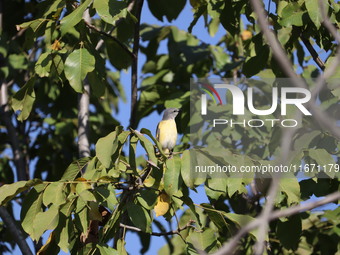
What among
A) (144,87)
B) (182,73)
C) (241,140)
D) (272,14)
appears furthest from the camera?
(182,73)

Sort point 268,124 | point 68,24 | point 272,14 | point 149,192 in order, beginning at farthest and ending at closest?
1. point 268,124
2. point 272,14
3. point 68,24
4. point 149,192

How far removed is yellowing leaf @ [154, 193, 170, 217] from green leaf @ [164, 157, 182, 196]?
16cm

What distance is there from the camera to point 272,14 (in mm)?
4363

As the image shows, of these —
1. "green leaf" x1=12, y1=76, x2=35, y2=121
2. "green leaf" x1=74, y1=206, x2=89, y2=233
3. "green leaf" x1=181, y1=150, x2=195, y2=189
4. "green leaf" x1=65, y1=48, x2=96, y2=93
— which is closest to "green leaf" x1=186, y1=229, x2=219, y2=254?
"green leaf" x1=181, y1=150, x2=195, y2=189

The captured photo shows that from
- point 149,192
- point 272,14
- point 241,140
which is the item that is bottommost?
point 241,140

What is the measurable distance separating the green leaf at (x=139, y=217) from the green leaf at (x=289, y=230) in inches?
45.8

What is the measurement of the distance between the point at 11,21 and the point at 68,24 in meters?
3.27

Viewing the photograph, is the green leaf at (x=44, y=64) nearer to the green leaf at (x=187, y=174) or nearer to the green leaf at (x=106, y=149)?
the green leaf at (x=106, y=149)

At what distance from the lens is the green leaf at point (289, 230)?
4.10m

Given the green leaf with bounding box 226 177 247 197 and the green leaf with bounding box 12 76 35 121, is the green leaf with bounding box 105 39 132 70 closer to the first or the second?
the green leaf with bounding box 12 76 35 121

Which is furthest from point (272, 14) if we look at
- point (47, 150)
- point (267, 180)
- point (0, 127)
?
point (0, 127)

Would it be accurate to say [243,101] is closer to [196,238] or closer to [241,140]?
[241,140]

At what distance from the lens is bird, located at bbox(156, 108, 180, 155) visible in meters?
5.09

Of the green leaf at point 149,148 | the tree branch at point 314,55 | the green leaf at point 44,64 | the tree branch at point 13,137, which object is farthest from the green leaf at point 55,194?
the tree branch at point 13,137
